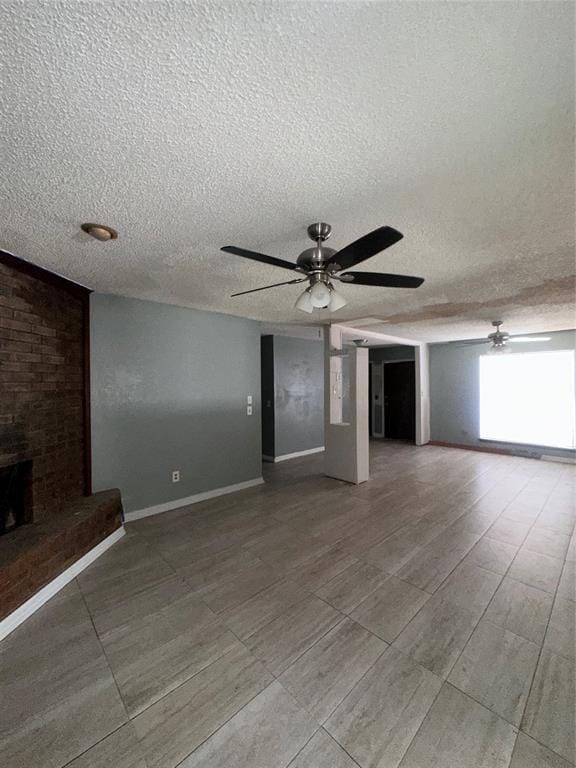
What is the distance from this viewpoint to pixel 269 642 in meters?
1.65

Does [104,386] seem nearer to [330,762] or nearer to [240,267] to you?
[240,267]

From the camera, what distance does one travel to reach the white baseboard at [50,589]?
1.74 meters

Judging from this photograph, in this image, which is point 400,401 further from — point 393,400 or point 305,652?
point 305,652

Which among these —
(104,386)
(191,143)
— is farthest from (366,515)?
(191,143)

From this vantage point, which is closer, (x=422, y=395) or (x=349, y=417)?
(x=349, y=417)

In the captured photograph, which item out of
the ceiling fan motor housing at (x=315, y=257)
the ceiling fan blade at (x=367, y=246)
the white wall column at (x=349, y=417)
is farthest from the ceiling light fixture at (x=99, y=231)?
the white wall column at (x=349, y=417)

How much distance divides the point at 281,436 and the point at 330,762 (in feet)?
15.2

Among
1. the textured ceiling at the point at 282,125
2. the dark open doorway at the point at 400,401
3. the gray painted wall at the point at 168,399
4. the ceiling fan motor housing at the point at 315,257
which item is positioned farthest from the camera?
the dark open doorway at the point at 400,401

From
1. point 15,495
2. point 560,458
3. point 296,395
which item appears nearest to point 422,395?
point 560,458

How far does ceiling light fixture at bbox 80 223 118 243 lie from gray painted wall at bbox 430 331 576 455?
21.8 ft

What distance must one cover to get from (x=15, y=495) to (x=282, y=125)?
3054 mm

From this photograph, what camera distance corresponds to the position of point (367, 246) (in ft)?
4.50

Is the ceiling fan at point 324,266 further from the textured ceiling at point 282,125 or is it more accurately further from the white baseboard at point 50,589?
the white baseboard at point 50,589

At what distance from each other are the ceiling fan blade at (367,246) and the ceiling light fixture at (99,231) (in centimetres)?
133
